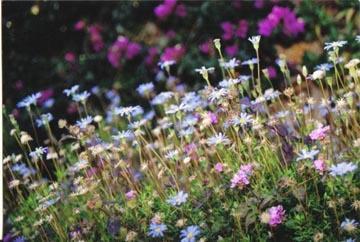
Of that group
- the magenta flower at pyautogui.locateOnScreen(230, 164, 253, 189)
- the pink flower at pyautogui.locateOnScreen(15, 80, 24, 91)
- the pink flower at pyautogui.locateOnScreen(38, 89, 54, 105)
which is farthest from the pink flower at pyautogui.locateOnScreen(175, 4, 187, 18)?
the magenta flower at pyautogui.locateOnScreen(230, 164, 253, 189)

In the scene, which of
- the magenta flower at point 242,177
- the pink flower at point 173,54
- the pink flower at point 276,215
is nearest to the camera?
the pink flower at point 276,215

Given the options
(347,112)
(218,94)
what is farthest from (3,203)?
(347,112)

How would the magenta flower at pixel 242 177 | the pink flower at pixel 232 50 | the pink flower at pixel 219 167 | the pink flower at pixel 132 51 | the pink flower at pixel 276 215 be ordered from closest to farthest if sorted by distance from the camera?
the pink flower at pixel 276 215, the magenta flower at pixel 242 177, the pink flower at pixel 219 167, the pink flower at pixel 232 50, the pink flower at pixel 132 51

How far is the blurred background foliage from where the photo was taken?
4.42m

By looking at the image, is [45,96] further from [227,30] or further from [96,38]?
[227,30]

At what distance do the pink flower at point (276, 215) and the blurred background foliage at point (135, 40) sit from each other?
196 cm

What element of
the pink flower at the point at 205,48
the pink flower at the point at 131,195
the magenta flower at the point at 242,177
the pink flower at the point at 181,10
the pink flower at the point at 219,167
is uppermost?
the pink flower at the point at 181,10

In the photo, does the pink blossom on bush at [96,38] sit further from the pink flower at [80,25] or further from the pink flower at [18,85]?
the pink flower at [18,85]

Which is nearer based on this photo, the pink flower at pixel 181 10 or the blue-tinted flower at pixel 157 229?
the blue-tinted flower at pixel 157 229

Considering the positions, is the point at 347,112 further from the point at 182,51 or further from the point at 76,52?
the point at 76,52

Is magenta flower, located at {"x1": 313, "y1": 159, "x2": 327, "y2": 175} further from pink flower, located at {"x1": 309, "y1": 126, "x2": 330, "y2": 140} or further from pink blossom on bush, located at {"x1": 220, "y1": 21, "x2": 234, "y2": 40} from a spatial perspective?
pink blossom on bush, located at {"x1": 220, "y1": 21, "x2": 234, "y2": 40}

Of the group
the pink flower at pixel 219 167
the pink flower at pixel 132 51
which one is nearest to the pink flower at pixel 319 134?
the pink flower at pixel 219 167

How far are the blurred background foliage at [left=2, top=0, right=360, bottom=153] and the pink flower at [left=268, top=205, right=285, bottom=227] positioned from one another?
6.43 ft

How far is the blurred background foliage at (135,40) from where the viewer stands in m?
4.42
